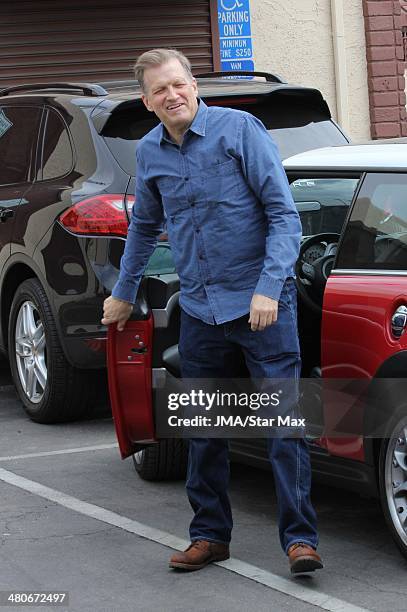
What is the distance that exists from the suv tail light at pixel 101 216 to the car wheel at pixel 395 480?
2.59 metres

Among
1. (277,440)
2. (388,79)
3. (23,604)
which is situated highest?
(388,79)

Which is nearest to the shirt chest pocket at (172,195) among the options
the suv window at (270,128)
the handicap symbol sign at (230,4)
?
the suv window at (270,128)

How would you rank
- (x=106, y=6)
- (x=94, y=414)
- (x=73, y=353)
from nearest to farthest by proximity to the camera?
1. (x=73, y=353)
2. (x=94, y=414)
3. (x=106, y=6)

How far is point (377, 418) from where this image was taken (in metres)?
4.86

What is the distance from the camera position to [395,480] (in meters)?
4.82

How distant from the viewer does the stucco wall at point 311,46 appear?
49.1ft

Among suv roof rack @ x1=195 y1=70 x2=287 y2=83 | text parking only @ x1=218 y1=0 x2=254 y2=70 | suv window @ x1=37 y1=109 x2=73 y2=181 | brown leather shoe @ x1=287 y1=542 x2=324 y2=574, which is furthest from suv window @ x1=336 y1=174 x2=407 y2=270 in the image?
text parking only @ x1=218 y1=0 x2=254 y2=70

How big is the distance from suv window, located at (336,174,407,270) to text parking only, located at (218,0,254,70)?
361 inches

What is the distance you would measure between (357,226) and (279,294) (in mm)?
615

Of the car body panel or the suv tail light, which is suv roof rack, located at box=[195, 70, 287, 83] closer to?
the suv tail light

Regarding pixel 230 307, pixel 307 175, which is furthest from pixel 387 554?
pixel 307 175

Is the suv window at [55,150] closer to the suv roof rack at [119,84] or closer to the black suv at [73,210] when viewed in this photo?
the black suv at [73,210]

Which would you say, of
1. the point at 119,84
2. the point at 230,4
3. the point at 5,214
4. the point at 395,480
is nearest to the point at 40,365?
the point at 5,214

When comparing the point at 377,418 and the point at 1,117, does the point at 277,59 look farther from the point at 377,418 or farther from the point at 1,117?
the point at 377,418
